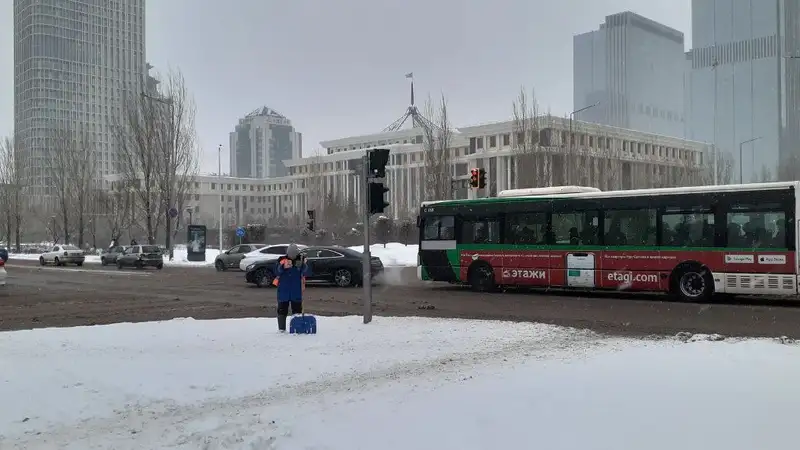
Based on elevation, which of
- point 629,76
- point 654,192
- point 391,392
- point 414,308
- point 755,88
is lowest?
point 414,308

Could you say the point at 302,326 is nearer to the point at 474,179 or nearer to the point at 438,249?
the point at 438,249

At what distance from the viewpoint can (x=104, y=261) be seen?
46.8 meters

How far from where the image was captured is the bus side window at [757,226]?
16.1 metres

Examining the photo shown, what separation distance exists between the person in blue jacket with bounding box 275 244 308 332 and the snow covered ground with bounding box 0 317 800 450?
676mm

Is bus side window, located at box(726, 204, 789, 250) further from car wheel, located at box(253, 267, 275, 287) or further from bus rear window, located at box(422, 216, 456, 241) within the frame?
car wheel, located at box(253, 267, 275, 287)

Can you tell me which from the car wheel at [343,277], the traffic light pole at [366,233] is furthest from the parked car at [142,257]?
the traffic light pole at [366,233]

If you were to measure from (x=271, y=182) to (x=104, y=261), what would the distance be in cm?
10068

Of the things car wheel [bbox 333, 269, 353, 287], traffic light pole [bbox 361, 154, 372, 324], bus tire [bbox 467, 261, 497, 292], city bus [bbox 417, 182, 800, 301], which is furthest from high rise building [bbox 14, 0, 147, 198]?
traffic light pole [bbox 361, 154, 372, 324]

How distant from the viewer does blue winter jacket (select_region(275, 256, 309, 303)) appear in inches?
458

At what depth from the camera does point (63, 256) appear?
153 feet

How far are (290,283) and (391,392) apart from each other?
501 cm

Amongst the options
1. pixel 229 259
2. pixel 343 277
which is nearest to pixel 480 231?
pixel 343 277

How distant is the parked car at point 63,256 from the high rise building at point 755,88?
232ft

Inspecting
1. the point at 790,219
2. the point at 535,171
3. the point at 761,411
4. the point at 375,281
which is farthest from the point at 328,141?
the point at 761,411
